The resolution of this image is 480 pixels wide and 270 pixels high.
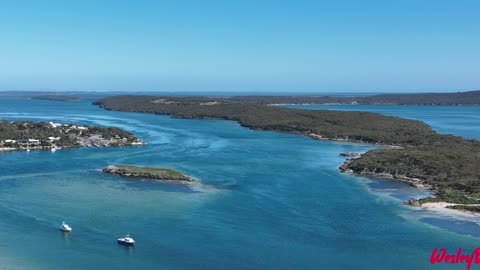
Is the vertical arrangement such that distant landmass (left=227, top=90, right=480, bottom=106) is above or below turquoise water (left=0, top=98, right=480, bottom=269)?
above

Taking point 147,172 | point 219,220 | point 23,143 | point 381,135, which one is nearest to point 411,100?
point 381,135

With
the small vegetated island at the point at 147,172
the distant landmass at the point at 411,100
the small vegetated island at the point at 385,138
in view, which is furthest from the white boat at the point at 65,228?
the distant landmass at the point at 411,100

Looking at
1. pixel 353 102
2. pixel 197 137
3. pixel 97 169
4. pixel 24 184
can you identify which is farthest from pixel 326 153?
pixel 353 102

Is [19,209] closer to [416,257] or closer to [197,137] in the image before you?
[416,257]

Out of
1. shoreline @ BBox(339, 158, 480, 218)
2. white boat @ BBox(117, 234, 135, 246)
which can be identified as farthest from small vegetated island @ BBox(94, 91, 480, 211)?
white boat @ BBox(117, 234, 135, 246)

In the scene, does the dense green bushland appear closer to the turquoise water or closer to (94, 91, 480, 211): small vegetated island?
(94, 91, 480, 211): small vegetated island

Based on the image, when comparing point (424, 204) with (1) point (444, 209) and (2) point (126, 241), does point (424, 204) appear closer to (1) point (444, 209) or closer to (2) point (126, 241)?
(1) point (444, 209)
